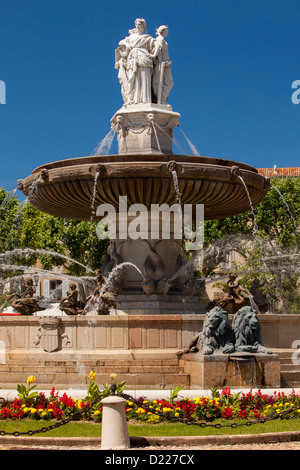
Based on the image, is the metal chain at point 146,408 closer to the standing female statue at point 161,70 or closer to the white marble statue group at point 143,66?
the white marble statue group at point 143,66

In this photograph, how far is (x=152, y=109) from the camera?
17.0 m

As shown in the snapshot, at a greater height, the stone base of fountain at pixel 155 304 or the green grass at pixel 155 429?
the stone base of fountain at pixel 155 304

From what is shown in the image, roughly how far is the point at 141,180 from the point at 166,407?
18.7ft

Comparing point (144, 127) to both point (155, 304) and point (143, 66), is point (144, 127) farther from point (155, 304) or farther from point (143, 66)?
point (155, 304)

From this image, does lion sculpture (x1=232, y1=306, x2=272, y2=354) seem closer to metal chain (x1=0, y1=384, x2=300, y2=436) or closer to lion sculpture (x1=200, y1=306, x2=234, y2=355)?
lion sculpture (x1=200, y1=306, x2=234, y2=355)

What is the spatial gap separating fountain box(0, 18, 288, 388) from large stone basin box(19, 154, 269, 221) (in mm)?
21

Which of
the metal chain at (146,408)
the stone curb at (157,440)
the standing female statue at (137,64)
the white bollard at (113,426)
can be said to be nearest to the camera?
the white bollard at (113,426)

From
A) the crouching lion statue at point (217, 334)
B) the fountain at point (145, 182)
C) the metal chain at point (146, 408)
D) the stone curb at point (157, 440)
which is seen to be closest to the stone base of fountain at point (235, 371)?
the crouching lion statue at point (217, 334)

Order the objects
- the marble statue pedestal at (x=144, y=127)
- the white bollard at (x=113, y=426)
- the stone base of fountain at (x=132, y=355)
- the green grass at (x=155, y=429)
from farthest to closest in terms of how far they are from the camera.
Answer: the marble statue pedestal at (x=144, y=127) < the stone base of fountain at (x=132, y=355) < the green grass at (x=155, y=429) < the white bollard at (x=113, y=426)

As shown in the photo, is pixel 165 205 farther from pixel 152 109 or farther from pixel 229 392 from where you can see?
pixel 229 392

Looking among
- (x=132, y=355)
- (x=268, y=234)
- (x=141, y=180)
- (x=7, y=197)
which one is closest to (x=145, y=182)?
(x=141, y=180)

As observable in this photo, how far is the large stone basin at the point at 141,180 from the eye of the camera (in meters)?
14.3

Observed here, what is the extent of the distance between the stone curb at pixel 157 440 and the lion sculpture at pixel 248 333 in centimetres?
367

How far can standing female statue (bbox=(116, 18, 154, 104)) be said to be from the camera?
1727 cm
